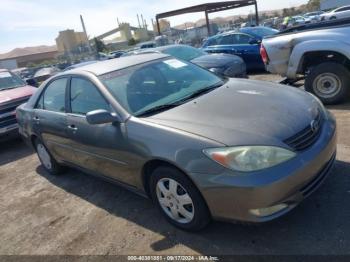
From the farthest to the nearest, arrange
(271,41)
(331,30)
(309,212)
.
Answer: (271,41) < (331,30) < (309,212)

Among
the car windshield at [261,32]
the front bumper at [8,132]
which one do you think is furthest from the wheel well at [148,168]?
the car windshield at [261,32]

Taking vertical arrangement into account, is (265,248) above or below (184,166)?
below

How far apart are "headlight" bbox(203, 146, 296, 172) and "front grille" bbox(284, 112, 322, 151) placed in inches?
5.7

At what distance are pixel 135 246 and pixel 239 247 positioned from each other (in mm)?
979

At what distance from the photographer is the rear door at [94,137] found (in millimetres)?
3588

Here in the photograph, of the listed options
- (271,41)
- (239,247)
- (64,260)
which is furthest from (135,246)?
(271,41)

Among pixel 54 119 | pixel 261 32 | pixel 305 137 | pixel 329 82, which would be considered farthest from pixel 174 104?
pixel 261 32

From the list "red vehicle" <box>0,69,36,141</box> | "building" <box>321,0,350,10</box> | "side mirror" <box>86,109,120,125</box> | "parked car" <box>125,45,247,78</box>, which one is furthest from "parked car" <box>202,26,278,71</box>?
"building" <box>321,0,350,10</box>

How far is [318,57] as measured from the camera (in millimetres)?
6312

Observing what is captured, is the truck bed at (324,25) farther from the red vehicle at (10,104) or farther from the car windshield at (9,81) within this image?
the car windshield at (9,81)

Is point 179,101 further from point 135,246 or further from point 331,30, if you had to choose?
point 331,30

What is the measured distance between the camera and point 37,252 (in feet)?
11.8

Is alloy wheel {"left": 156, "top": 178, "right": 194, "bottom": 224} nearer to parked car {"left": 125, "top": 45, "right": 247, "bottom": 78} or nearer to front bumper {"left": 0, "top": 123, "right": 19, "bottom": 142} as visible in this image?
parked car {"left": 125, "top": 45, "right": 247, "bottom": 78}

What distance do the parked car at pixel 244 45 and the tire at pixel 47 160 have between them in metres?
7.64
